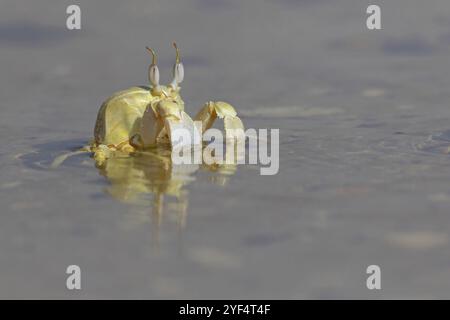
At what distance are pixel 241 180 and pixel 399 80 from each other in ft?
13.1

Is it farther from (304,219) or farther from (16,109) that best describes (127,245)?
(16,109)

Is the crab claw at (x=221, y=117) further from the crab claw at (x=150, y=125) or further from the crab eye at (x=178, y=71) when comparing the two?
the crab claw at (x=150, y=125)

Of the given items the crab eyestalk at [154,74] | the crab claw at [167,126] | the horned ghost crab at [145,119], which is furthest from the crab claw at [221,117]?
the crab eyestalk at [154,74]

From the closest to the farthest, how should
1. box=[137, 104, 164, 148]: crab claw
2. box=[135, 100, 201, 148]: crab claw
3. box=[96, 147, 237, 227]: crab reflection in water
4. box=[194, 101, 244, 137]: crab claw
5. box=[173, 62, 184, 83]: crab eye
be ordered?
box=[96, 147, 237, 227]: crab reflection in water
box=[135, 100, 201, 148]: crab claw
box=[137, 104, 164, 148]: crab claw
box=[173, 62, 184, 83]: crab eye
box=[194, 101, 244, 137]: crab claw

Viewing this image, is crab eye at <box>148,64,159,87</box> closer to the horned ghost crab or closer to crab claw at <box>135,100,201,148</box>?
the horned ghost crab

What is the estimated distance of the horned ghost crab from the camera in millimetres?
5898

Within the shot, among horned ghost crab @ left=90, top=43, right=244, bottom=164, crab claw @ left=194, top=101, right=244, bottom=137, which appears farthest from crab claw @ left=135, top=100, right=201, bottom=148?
crab claw @ left=194, top=101, right=244, bottom=137

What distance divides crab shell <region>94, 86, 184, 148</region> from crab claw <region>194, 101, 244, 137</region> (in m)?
0.22

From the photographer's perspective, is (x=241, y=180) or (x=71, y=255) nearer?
(x=71, y=255)

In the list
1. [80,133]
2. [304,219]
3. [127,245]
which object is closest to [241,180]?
[304,219]

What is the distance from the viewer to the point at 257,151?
5.91m

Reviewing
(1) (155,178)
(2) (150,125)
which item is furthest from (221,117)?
(1) (155,178)

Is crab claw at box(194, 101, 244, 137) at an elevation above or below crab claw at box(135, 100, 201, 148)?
above

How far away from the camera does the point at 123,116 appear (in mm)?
6082
